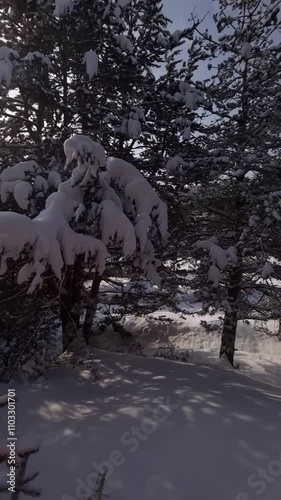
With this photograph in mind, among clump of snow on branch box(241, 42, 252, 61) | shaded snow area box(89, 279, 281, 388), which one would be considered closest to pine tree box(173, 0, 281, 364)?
clump of snow on branch box(241, 42, 252, 61)

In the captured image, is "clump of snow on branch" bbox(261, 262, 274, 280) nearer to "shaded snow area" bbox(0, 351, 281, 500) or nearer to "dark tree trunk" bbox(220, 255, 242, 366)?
"dark tree trunk" bbox(220, 255, 242, 366)

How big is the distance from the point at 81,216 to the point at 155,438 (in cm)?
266

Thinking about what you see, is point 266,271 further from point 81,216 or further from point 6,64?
point 6,64

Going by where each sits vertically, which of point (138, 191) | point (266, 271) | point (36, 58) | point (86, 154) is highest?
point (36, 58)

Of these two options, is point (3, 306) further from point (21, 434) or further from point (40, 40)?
point (40, 40)

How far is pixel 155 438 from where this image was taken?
3393 mm

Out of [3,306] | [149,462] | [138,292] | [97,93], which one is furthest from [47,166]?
[149,462]

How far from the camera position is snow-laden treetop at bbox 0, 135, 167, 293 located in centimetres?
353

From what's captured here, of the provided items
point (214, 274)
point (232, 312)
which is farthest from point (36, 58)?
point (232, 312)

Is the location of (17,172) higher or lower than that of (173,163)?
A: lower

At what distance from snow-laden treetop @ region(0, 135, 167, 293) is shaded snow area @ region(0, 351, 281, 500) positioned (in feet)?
5.23

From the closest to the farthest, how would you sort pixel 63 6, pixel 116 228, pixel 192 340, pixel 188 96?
1. pixel 116 228
2. pixel 63 6
3. pixel 188 96
4. pixel 192 340

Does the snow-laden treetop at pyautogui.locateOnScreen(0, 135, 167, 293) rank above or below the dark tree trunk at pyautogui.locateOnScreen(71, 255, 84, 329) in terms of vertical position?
above

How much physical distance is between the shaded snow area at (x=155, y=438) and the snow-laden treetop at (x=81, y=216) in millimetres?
1595
